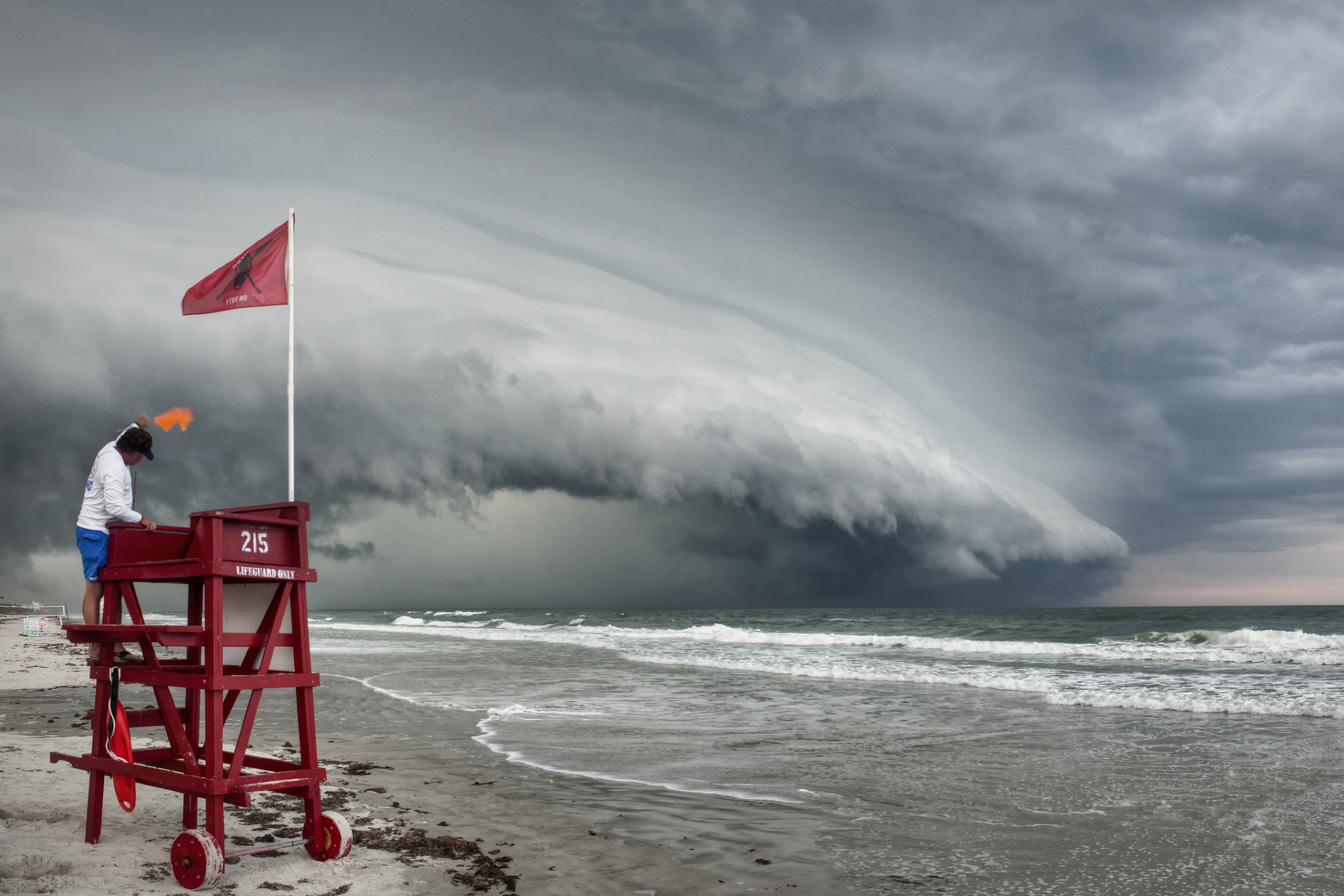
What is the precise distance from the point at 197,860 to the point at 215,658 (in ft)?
3.37

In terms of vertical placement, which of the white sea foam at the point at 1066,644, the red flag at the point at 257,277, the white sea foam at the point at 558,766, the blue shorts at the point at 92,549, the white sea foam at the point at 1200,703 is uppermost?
the red flag at the point at 257,277

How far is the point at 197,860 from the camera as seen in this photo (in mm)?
4605

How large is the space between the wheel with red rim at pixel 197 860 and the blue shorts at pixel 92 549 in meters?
1.75

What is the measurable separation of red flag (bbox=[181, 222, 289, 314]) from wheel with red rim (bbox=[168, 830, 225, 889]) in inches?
160

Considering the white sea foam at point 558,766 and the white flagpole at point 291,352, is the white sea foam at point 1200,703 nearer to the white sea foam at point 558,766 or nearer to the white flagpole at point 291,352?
the white sea foam at point 558,766

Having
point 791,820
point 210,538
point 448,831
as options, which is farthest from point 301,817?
point 791,820

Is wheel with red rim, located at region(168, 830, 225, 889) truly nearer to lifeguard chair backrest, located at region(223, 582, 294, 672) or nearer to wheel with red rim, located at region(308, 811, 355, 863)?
wheel with red rim, located at region(308, 811, 355, 863)

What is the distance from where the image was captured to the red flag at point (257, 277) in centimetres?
723

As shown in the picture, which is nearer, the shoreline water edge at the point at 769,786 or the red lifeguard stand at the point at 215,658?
the red lifeguard stand at the point at 215,658

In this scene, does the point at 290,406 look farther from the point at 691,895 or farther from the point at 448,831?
the point at 691,895

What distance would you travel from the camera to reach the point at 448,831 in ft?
20.7

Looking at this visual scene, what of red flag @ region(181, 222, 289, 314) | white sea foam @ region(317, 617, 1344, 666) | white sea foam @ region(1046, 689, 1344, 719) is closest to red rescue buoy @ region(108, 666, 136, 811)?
red flag @ region(181, 222, 289, 314)

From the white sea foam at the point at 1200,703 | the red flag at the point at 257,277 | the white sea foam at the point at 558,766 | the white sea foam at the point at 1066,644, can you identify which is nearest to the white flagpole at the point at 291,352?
the red flag at the point at 257,277

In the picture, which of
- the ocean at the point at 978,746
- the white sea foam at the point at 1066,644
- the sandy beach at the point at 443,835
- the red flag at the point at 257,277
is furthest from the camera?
the white sea foam at the point at 1066,644
